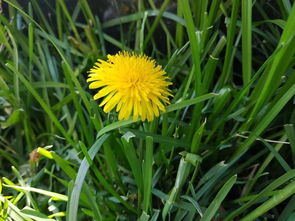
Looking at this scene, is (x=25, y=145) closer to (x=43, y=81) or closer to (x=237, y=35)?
(x=43, y=81)

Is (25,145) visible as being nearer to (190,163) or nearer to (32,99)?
(32,99)

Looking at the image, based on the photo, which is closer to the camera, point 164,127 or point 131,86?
point 131,86

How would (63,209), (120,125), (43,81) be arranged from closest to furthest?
(120,125) < (63,209) < (43,81)

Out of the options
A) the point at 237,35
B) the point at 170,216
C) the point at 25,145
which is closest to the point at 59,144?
the point at 25,145

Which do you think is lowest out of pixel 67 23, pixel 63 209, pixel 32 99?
pixel 63 209

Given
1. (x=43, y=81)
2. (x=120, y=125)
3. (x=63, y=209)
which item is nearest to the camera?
(x=120, y=125)

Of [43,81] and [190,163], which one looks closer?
[190,163]

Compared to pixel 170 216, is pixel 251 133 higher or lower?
higher
